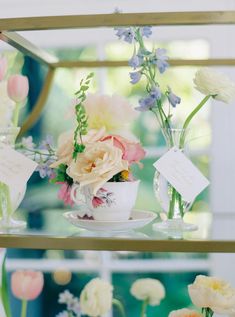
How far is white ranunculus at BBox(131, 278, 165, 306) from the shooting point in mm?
1918

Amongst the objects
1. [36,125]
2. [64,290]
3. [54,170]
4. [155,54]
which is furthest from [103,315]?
[155,54]

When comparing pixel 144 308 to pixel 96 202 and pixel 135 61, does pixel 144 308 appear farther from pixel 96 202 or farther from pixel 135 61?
pixel 135 61

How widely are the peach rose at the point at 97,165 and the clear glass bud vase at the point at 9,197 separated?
149 mm

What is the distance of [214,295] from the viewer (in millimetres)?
1107

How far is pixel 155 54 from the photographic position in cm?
105

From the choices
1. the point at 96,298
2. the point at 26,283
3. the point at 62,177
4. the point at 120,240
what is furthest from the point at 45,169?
the point at 26,283

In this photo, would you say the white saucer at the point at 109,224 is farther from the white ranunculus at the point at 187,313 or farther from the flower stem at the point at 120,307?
the flower stem at the point at 120,307

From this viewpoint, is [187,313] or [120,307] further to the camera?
[120,307]

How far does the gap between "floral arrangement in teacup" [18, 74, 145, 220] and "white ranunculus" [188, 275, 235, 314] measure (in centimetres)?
21

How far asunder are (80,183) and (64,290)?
1.10m

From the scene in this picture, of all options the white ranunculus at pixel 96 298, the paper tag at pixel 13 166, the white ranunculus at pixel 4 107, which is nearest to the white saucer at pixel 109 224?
the paper tag at pixel 13 166

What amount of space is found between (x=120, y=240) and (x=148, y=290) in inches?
43.2

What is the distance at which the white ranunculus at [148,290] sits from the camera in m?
1.92

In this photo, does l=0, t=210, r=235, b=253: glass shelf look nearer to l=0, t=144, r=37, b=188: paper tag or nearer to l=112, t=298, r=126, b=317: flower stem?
l=0, t=144, r=37, b=188: paper tag
